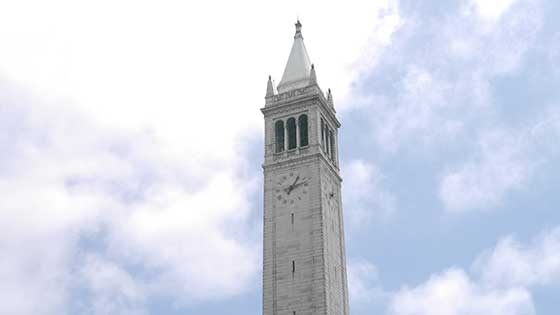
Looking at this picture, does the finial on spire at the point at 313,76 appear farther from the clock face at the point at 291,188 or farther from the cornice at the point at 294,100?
the clock face at the point at 291,188

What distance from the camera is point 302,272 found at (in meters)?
77.7

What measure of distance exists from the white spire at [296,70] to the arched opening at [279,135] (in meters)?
4.58

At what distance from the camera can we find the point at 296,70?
91.5 meters

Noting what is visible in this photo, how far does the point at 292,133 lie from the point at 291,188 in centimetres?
733

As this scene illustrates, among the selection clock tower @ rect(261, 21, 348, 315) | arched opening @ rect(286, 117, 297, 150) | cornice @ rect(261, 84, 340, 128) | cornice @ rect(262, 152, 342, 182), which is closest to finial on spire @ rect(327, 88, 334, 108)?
clock tower @ rect(261, 21, 348, 315)

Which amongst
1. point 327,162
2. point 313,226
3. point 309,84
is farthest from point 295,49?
point 313,226

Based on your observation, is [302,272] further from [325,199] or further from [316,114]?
[316,114]

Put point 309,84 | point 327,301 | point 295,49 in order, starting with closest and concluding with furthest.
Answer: point 327,301
point 309,84
point 295,49

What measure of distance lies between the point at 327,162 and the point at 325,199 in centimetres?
492

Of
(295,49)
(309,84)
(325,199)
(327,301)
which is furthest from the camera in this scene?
(295,49)

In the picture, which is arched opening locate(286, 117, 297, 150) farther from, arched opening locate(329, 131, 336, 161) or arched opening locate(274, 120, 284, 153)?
arched opening locate(329, 131, 336, 161)

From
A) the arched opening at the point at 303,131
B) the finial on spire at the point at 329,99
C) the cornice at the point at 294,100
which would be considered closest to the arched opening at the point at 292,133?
the arched opening at the point at 303,131

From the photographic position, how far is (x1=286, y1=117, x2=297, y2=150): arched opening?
283ft

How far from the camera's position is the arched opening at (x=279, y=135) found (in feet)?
284
